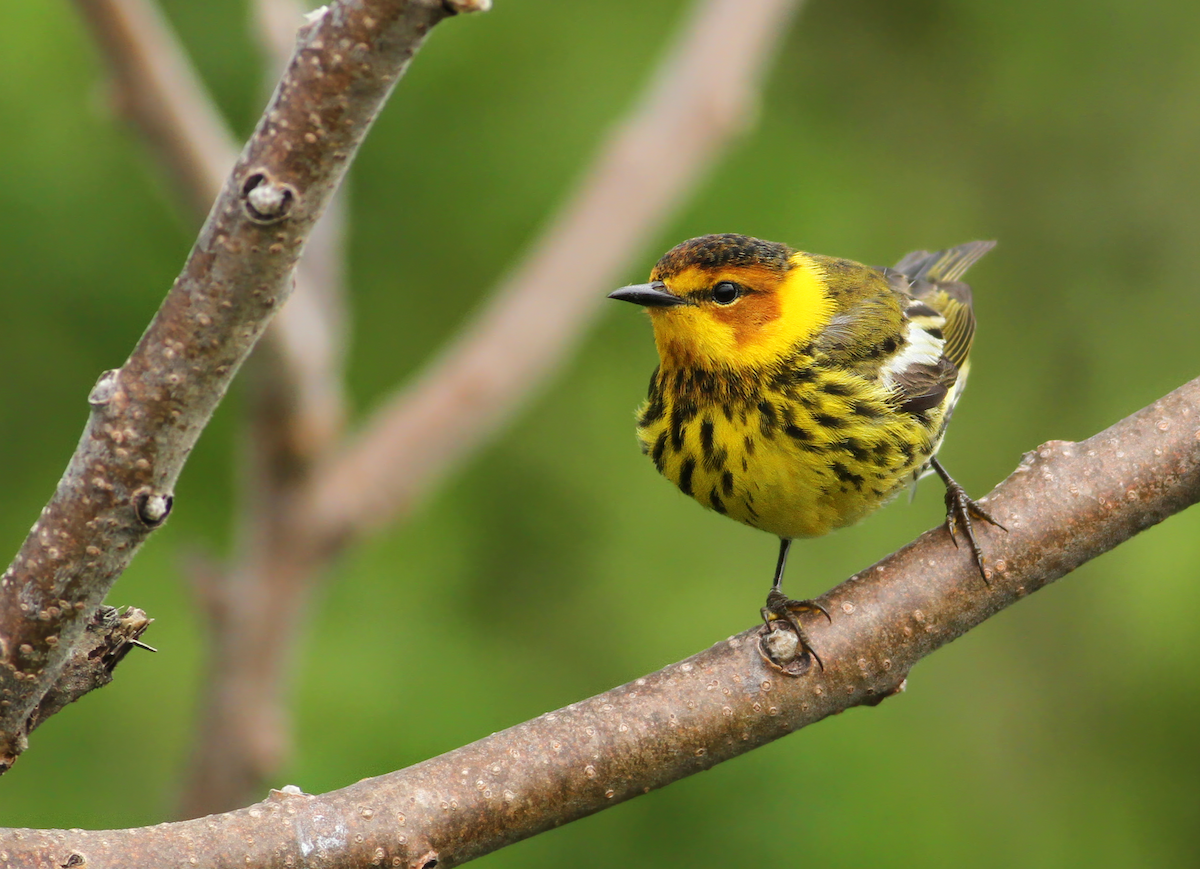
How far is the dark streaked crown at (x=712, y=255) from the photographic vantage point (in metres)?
2.95

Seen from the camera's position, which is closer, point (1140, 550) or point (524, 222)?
point (1140, 550)

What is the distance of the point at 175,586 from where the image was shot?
4.84m

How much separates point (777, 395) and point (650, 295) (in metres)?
0.36

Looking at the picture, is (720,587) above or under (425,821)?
above

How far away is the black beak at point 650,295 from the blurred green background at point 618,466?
1831mm

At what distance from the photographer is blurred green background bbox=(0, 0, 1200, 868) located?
15.1 feet

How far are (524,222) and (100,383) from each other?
12.6 feet

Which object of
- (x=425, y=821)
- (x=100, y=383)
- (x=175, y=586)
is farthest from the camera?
(x=175, y=586)

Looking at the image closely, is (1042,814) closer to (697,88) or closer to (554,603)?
(554,603)

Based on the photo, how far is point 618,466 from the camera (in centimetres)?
518

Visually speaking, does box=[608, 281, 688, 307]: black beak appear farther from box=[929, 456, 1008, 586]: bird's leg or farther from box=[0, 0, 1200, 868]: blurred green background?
box=[0, 0, 1200, 868]: blurred green background

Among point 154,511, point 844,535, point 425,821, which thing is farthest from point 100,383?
point 844,535

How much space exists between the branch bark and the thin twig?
2.24m

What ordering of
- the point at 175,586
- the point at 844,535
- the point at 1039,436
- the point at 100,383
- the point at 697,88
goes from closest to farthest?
the point at 100,383 < the point at 697,88 < the point at 175,586 < the point at 844,535 < the point at 1039,436
